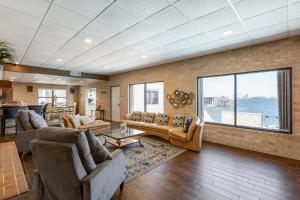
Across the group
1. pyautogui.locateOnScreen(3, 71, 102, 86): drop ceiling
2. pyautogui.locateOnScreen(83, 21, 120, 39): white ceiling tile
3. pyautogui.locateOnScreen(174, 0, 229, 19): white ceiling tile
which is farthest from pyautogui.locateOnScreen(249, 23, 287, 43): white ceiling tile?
pyautogui.locateOnScreen(3, 71, 102, 86): drop ceiling

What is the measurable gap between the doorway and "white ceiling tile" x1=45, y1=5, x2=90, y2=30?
26.2ft

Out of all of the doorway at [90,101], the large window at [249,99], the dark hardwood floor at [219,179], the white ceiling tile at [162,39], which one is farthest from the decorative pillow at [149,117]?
the doorway at [90,101]

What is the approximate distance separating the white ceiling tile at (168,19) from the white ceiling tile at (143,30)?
0.13 meters

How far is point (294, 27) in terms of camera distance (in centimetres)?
290

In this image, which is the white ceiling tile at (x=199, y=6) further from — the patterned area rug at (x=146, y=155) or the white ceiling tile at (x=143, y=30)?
the patterned area rug at (x=146, y=155)

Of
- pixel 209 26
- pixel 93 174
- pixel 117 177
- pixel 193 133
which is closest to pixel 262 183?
pixel 193 133

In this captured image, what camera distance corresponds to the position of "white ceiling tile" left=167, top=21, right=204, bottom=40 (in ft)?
9.21

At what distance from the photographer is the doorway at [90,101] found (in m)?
10.5

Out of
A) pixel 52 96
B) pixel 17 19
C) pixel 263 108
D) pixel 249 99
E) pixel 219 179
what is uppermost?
pixel 17 19

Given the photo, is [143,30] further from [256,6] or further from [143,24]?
[256,6]

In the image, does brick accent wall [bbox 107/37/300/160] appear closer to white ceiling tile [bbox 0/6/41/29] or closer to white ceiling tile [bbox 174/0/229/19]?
white ceiling tile [bbox 174/0/229/19]

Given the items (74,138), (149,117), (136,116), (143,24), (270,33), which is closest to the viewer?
(74,138)

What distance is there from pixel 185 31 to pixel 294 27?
2.11 meters

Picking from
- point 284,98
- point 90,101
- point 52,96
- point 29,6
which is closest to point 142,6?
point 29,6
